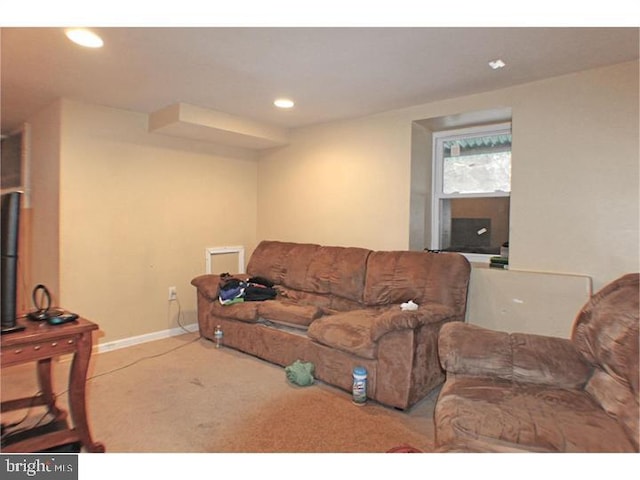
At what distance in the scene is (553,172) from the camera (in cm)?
254

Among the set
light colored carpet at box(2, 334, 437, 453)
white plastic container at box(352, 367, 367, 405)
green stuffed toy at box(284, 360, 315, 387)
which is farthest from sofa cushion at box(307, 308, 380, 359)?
light colored carpet at box(2, 334, 437, 453)

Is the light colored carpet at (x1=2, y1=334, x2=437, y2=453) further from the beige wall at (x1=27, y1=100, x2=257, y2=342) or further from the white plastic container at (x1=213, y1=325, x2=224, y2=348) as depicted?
the beige wall at (x1=27, y1=100, x2=257, y2=342)

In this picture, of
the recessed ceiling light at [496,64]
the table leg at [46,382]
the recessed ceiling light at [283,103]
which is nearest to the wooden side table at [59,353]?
the table leg at [46,382]

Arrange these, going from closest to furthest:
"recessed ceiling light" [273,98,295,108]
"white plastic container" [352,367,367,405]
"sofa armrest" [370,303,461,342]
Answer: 1. "sofa armrest" [370,303,461,342]
2. "white plastic container" [352,367,367,405]
3. "recessed ceiling light" [273,98,295,108]

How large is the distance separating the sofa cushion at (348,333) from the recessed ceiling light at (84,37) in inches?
87.5

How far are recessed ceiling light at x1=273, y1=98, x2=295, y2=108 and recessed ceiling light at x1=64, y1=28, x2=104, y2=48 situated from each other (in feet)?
4.46

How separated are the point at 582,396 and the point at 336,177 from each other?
2756 millimetres

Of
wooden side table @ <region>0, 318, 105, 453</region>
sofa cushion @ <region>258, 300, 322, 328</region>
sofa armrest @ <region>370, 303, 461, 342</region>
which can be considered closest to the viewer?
wooden side table @ <region>0, 318, 105, 453</region>

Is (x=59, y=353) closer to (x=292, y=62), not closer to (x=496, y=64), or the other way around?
(x=292, y=62)

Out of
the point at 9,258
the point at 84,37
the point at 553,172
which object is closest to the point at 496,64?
the point at 553,172

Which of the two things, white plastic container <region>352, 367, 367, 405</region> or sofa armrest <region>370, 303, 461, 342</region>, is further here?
white plastic container <region>352, 367, 367, 405</region>

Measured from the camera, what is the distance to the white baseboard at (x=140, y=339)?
10.7 feet

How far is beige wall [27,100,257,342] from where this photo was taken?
10.2 feet

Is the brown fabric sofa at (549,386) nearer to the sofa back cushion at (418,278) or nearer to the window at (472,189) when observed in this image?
the sofa back cushion at (418,278)
